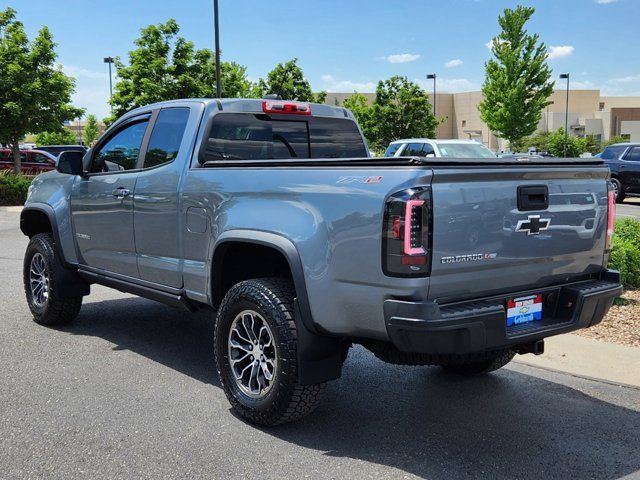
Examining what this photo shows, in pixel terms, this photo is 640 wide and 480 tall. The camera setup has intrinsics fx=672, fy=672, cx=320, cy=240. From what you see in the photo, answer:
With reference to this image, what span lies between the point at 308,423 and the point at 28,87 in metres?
21.6

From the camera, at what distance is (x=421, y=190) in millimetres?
3281

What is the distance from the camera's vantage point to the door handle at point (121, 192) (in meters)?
5.29

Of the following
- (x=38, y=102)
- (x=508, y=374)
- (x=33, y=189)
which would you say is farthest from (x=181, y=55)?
(x=508, y=374)

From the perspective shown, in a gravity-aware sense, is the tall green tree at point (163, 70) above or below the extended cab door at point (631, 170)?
above

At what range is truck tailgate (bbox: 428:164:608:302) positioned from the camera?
3371mm

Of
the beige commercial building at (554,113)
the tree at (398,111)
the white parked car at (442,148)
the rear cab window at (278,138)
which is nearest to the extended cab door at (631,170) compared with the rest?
the white parked car at (442,148)

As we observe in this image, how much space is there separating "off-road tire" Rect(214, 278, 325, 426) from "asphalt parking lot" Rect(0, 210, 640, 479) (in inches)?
5.4

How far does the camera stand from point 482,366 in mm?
5051

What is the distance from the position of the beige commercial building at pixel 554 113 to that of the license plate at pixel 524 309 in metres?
93.5

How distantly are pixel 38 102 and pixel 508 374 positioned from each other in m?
21.8

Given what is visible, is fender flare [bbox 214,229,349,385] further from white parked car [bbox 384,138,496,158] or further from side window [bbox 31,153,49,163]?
side window [bbox 31,153,49,163]

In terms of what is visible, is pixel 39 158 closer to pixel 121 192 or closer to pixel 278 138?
pixel 121 192

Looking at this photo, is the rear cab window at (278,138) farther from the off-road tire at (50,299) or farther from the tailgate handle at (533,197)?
the off-road tire at (50,299)

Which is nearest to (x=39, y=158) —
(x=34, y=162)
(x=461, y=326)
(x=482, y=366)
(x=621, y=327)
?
(x=34, y=162)
